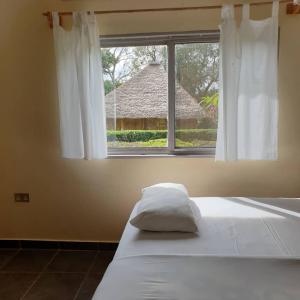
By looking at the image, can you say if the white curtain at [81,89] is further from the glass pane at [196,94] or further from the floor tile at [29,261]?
the floor tile at [29,261]

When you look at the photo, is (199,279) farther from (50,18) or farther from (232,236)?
(50,18)

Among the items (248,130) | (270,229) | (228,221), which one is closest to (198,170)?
(248,130)

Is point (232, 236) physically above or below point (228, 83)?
below

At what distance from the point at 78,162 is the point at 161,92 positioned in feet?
3.17

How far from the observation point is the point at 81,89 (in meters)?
2.47

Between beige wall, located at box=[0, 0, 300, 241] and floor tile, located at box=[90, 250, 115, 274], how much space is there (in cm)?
13

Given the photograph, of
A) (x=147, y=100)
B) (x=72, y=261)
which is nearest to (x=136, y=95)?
(x=147, y=100)

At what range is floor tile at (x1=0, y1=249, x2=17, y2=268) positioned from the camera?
105 inches

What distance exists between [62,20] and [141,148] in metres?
1.28

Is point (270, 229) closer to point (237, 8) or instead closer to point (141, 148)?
point (141, 148)

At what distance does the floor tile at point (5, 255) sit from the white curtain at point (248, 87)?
2.09m

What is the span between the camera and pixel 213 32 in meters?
2.50

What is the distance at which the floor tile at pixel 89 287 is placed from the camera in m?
2.16

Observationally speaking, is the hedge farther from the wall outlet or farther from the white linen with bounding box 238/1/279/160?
the wall outlet
